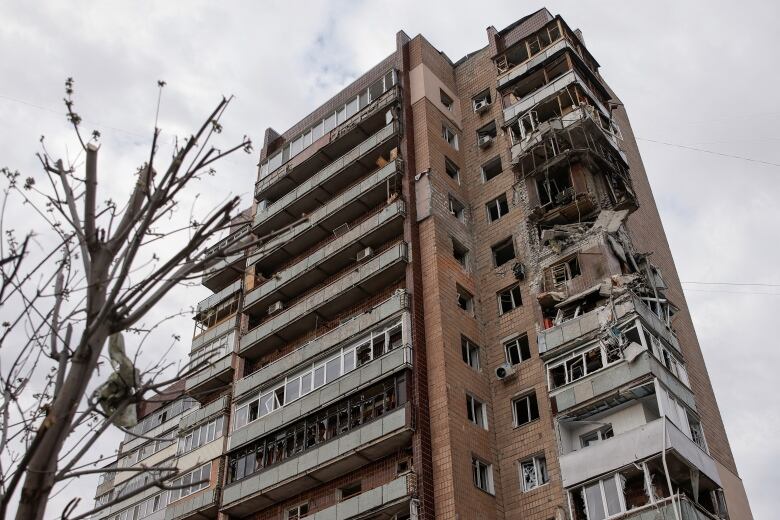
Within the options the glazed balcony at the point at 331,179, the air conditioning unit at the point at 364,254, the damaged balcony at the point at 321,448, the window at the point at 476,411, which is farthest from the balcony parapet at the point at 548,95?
the damaged balcony at the point at 321,448

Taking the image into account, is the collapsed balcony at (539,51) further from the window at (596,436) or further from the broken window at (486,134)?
the window at (596,436)

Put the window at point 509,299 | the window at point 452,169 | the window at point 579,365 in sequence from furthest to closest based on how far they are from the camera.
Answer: the window at point 452,169 < the window at point 509,299 < the window at point 579,365

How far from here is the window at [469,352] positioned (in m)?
28.0

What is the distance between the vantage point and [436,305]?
92.3ft

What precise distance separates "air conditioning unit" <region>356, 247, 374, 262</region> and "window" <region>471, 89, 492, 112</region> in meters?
9.62

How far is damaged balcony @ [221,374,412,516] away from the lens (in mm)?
25344

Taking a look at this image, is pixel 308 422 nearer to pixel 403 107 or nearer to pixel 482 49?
pixel 403 107

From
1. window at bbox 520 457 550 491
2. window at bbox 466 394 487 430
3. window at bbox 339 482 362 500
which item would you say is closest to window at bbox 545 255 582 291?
window at bbox 466 394 487 430

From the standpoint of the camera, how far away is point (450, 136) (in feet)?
122

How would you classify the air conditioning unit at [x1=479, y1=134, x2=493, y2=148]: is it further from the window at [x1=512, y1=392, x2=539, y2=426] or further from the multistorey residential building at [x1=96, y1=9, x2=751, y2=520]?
the window at [x1=512, y1=392, x2=539, y2=426]

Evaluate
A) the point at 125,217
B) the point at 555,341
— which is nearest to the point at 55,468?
the point at 125,217

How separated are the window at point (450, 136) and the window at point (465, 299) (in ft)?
29.9

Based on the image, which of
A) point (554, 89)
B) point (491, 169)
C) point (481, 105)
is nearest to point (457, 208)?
point (491, 169)

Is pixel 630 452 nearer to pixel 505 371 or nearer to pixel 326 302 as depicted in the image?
pixel 505 371
